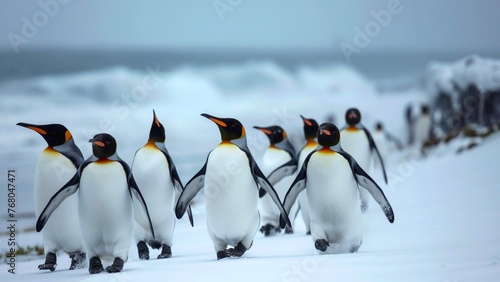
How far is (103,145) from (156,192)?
568mm

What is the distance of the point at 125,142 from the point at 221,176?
3024 mm

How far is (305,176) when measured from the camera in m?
2.67

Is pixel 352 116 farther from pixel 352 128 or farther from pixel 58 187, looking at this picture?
pixel 58 187

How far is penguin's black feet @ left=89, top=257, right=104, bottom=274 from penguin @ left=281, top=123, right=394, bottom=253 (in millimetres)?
802

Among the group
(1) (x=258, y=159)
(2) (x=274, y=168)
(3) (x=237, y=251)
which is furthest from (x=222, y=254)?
(1) (x=258, y=159)

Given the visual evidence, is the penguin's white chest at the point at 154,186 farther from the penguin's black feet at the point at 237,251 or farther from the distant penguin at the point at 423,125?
the distant penguin at the point at 423,125

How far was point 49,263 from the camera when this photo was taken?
2.79 meters

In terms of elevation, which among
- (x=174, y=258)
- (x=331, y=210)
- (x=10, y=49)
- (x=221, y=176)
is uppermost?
(x=10, y=49)

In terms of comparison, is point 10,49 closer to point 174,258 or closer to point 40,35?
point 40,35

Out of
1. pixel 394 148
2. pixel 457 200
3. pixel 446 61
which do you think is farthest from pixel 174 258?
pixel 446 61

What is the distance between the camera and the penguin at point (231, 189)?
268 cm

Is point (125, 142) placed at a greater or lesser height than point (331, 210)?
greater

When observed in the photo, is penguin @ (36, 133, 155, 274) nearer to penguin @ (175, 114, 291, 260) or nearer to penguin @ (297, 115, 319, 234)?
penguin @ (175, 114, 291, 260)

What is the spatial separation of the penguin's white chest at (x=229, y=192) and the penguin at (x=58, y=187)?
0.57 meters
